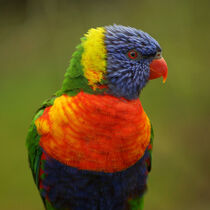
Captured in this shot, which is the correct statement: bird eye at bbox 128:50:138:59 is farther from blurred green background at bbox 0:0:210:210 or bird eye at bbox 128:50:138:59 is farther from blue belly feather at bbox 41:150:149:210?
blurred green background at bbox 0:0:210:210

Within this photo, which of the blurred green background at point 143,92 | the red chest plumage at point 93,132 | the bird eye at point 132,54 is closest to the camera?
the red chest plumage at point 93,132

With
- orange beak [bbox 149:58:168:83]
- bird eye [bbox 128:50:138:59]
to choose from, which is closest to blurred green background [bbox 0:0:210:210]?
orange beak [bbox 149:58:168:83]

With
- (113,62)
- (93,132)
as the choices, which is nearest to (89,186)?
(93,132)

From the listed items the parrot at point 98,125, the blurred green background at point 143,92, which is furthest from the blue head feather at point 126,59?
the blurred green background at point 143,92

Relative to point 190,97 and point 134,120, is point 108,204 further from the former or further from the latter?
point 190,97

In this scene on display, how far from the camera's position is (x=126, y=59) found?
6.05 ft

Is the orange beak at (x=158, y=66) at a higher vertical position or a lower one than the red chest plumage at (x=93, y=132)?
higher

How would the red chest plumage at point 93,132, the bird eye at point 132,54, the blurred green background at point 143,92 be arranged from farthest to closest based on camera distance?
the blurred green background at point 143,92
the bird eye at point 132,54
the red chest plumage at point 93,132

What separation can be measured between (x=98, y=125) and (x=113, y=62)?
0.38 metres

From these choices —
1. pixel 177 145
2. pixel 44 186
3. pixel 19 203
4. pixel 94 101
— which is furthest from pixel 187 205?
pixel 94 101

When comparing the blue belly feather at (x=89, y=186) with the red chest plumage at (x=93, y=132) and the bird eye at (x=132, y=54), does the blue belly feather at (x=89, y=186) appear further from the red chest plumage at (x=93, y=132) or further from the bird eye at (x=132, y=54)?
the bird eye at (x=132, y=54)

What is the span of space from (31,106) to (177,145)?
1.92 m

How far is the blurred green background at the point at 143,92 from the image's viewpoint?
375cm

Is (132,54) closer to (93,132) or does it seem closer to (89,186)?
(93,132)
